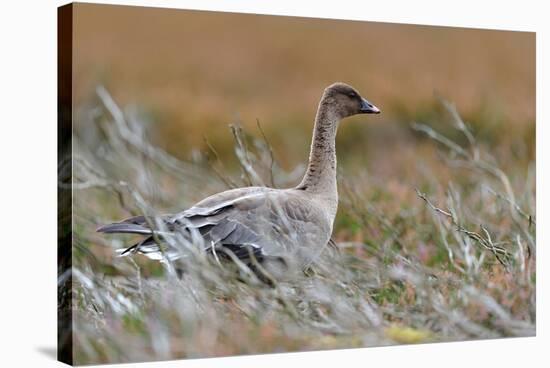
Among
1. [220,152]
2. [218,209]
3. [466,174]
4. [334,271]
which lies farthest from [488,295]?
[220,152]

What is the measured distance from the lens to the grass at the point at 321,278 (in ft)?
28.1

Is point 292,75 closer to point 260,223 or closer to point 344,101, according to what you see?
point 344,101

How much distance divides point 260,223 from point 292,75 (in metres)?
3.55

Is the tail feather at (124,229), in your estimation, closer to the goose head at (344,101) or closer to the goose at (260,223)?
the goose at (260,223)

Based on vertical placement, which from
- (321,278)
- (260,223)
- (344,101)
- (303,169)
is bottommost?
(321,278)

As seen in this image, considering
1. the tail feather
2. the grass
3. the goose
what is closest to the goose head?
the goose

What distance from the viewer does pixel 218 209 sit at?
29.0 ft

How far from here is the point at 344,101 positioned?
955 cm

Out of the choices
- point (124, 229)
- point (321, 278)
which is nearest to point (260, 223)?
point (321, 278)

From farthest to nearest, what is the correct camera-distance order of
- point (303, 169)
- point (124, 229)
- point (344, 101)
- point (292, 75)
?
1. point (292, 75)
2. point (303, 169)
3. point (344, 101)
4. point (124, 229)

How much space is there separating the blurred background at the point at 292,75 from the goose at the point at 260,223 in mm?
1088

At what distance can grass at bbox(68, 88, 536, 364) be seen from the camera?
8570 mm

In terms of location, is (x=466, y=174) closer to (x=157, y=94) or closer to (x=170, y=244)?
(x=157, y=94)

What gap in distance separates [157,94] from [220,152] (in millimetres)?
807
